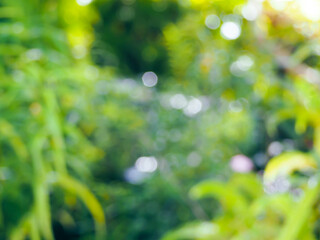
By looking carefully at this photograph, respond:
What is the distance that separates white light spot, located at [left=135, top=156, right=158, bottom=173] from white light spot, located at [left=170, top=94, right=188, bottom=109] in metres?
0.23

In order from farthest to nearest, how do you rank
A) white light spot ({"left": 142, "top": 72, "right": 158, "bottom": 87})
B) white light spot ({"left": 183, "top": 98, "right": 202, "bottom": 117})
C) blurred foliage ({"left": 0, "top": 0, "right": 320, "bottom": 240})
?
white light spot ({"left": 142, "top": 72, "right": 158, "bottom": 87}) < white light spot ({"left": 183, "top": 98, "right": 202, "bottom": 117}) < blurred foliage ({"left": 0, "top": 0, "right": 320, "bottom": 240})

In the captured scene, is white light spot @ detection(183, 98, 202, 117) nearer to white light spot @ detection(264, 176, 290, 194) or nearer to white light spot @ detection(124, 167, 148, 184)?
white light spot @ detection(124, 167, 148, 184)

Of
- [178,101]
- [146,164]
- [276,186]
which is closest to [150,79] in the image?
[178,101]

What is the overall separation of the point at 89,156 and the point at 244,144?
23.5 inches

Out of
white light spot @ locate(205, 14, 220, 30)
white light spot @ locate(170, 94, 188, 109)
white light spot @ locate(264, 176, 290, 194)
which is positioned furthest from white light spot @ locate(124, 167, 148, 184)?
white light spot @ locate(205, 14, 220, 30)

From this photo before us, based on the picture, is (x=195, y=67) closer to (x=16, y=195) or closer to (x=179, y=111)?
(x=179, y=111)

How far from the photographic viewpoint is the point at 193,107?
4.42ft

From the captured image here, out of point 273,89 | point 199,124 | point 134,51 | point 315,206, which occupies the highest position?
point 134,51

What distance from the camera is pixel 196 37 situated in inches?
56.0

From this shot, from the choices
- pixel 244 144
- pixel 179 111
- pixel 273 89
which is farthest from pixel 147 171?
pixel 273 89

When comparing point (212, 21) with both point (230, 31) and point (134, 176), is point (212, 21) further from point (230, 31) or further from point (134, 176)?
point (134, 176)

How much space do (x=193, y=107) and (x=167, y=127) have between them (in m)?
0.14

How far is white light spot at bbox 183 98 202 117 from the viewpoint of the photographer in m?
1.34

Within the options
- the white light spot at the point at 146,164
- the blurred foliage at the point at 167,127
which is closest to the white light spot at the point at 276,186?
→ the blurred foliage at the point at 167,127
